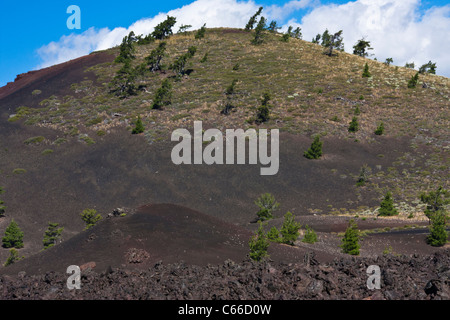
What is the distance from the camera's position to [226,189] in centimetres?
4338

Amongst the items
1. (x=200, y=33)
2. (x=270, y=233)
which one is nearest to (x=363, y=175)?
(x=270, y=233)

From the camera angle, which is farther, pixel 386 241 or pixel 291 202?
pixel 291 202

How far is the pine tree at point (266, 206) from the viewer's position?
37875 mm

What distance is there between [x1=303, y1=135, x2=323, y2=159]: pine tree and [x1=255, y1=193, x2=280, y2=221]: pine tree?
40.8 feet

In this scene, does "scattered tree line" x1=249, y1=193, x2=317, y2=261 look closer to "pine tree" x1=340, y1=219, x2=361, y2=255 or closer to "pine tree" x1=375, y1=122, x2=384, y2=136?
"pine tree" x1=340, y1=219, x2=361, y2=255

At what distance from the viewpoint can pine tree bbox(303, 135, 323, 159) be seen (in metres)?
49.6

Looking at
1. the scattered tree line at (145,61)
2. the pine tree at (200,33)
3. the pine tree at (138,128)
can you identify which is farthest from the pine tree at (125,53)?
the pine tree at (138,128)

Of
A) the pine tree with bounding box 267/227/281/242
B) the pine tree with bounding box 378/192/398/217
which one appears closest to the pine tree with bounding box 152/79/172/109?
the pine tree with bounding box 378/192/398/217

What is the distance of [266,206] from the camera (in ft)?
126

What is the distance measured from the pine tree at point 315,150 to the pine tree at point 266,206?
40.8 ft

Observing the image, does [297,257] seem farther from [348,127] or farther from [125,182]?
[348,127]

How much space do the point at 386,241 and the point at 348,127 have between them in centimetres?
3173

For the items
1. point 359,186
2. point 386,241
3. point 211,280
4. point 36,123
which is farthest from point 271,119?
point 211,280

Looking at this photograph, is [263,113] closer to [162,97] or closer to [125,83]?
[162,97]
